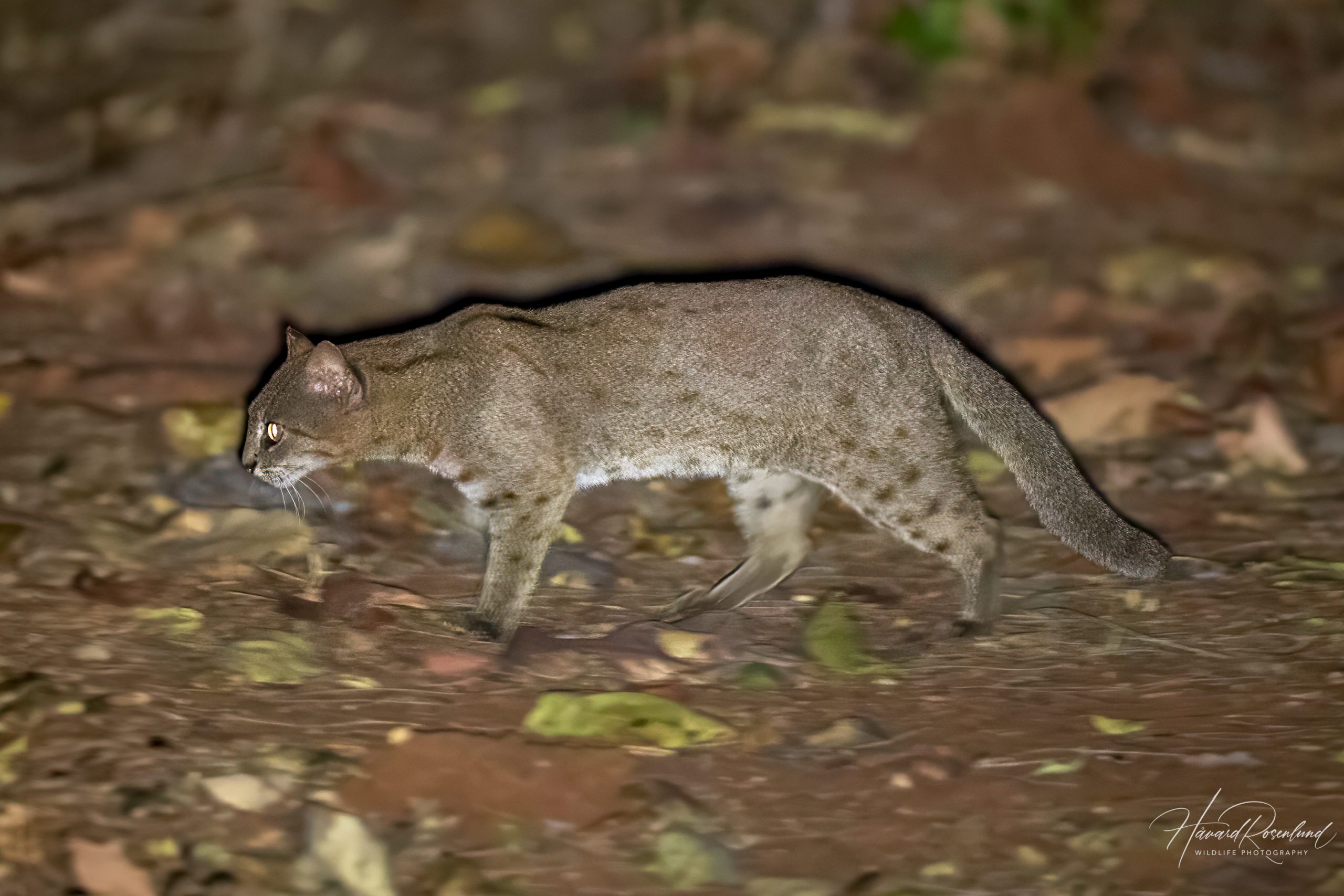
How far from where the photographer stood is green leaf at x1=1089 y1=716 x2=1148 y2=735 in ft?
15.8

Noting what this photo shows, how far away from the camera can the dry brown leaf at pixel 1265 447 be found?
7.19 metres

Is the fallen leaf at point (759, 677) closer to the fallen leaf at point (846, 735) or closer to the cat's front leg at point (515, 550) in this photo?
the fallen leaf at point (846, 735)

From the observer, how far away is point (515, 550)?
5781mm

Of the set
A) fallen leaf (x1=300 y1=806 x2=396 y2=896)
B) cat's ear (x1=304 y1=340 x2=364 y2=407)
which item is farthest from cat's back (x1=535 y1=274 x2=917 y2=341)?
fallen leaf (x1=300 y1=806 x2=396 y2=896)

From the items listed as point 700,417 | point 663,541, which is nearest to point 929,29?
point 663,541

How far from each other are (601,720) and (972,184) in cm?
720

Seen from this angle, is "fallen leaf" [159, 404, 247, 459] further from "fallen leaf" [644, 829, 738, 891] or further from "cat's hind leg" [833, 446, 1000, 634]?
Answer: "fallen leaf" [644, 829, 738, 891]

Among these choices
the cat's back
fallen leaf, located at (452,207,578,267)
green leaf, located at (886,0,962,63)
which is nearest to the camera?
the cat's back

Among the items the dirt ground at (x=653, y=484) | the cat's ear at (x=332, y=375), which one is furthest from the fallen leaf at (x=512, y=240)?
the cat's ear at (x=332, y=375)

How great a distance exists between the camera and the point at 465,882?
4.08 metres

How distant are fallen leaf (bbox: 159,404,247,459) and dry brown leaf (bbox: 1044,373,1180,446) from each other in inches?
167

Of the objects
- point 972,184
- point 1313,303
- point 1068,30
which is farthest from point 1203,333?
point 1068,30

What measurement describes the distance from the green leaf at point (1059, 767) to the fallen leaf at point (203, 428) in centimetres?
439

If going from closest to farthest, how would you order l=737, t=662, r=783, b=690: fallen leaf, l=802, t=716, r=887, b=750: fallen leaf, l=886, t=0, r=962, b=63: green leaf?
l=802, t=716, r=887, b=750: fallen leaf → l=737, t=662, r=783, b=690: fallen leaf → l=886, t=0, r=962, b=63: green leaf
